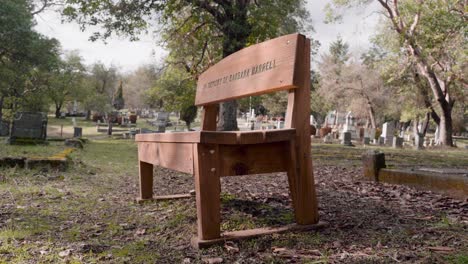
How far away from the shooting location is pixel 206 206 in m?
2.46

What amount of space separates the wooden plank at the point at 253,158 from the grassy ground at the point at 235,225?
1.55 ft

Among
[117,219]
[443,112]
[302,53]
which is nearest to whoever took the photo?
[302,53]

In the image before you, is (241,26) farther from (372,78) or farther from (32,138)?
(372,78)

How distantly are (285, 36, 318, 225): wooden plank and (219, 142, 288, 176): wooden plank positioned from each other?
12cm

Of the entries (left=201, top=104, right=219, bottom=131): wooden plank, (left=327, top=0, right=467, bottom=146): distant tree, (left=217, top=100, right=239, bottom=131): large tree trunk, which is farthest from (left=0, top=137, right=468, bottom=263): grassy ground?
(left=327, top=0, right=467, bottom=146): distant tree

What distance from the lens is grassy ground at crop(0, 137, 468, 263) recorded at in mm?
2254

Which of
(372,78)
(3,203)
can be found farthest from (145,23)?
(372,78)

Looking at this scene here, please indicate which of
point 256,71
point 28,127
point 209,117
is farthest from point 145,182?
point 28,127

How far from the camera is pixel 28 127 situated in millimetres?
12531

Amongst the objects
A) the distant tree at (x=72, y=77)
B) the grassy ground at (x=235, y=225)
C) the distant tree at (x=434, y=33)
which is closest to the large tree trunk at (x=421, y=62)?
the distant tree at (x=434, y=33)

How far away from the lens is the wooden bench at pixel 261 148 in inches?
96.1

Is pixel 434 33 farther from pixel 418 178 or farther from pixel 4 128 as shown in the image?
pixel 4 128

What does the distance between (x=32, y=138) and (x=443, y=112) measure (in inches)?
910

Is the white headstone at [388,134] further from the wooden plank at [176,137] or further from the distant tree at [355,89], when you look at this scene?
the wooden plank at [176,137]
